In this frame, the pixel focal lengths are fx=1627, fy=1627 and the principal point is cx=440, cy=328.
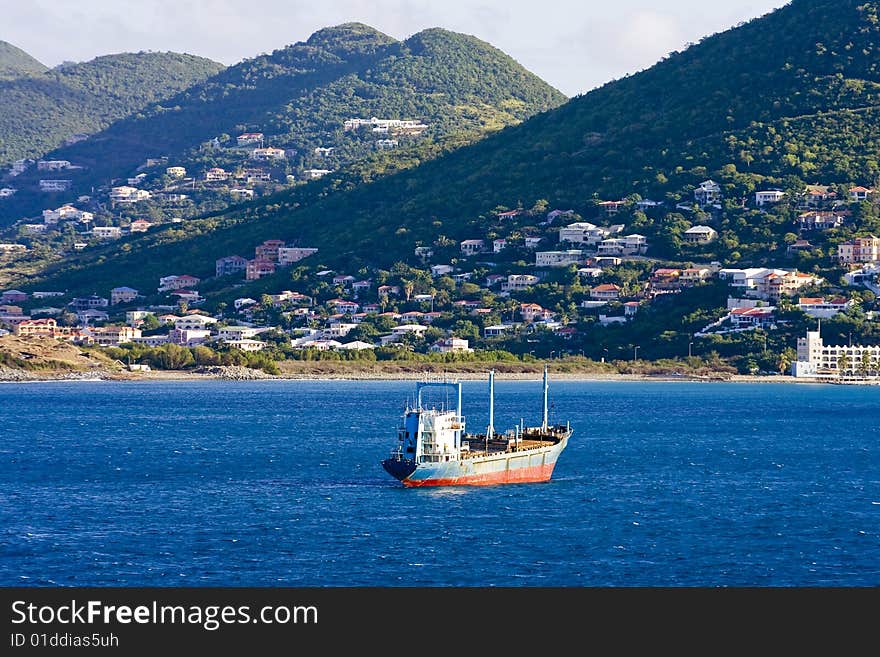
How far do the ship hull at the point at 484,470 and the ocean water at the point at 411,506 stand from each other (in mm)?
720

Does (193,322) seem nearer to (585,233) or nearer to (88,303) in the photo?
(88,303)

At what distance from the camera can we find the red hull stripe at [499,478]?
59.3m

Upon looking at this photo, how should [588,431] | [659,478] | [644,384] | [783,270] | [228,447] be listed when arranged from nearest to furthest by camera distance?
[659,478] → [228,447] → [588,431] → [644,384] → [783,270]

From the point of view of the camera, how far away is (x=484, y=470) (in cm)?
6041

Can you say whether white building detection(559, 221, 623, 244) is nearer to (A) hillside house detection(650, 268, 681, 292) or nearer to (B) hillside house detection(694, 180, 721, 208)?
(B) hillside house detection(694, 180, 721, 208)

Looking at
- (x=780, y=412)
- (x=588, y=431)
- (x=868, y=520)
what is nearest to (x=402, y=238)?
(x=780, y=412)

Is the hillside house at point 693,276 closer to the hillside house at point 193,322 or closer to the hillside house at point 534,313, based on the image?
the hillside house at point 534,313

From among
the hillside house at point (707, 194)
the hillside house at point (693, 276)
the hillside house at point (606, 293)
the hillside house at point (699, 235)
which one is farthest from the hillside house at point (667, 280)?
the hillside house at point (707, 194)

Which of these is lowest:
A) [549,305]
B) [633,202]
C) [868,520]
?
[868,520]

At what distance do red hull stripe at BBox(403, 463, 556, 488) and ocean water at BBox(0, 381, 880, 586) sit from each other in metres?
0.73

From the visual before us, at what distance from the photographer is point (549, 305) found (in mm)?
166375

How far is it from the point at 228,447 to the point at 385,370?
7145 centimetres

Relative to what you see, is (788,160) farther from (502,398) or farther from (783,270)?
(502,398)

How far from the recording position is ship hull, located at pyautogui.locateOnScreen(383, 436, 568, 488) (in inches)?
2322
